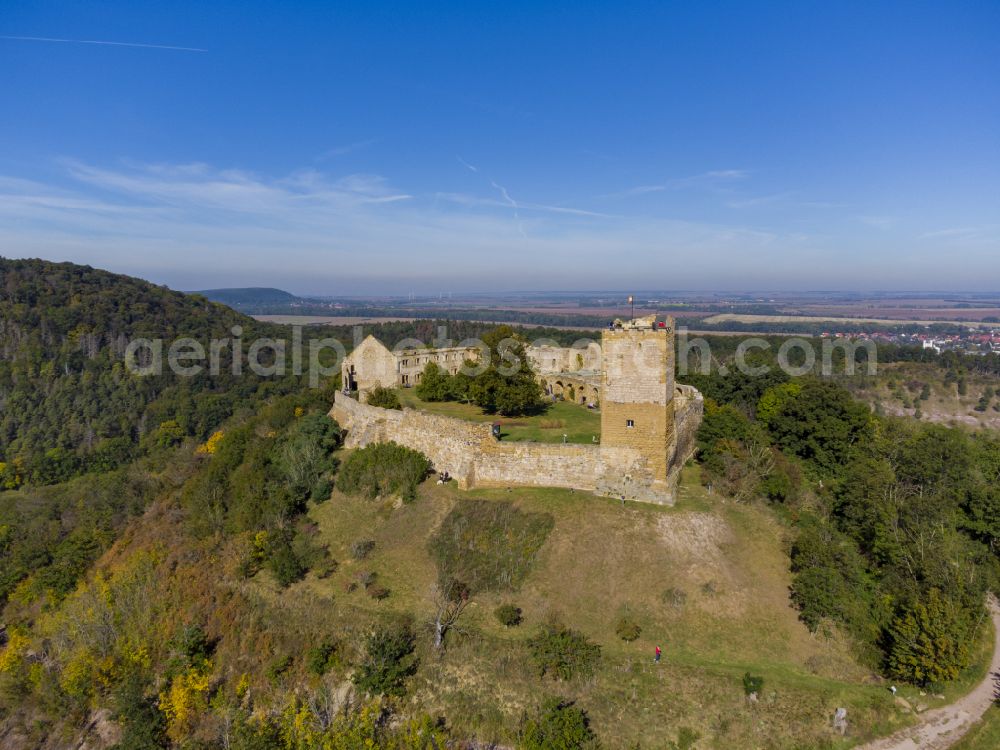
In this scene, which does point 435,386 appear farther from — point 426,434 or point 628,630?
point 628,630

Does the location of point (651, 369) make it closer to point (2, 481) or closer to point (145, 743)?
point (145, 743)

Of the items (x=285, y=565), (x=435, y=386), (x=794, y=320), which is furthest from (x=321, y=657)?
(x=794, y=320)

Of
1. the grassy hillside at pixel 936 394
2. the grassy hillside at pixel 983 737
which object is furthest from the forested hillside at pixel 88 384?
the grassy hillside at pixel 936 394

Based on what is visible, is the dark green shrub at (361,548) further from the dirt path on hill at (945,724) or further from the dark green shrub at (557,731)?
the dirt path on hill at (945,724)

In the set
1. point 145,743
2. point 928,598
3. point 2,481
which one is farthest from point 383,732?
point 2,481

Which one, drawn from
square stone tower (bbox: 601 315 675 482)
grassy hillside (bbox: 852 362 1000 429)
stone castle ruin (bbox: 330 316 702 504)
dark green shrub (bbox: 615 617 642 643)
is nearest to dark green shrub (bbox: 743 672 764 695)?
dark green shrub (bbox: 615 617 642 643)

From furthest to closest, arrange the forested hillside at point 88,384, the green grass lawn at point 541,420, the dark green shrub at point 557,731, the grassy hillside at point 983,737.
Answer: the forested hillside at point 88,384
the green grass lawn at point 541,420
the grassy hillside at point 983,737
the dark green shrub at point 557,731

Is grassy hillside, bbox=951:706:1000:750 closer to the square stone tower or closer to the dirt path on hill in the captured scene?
the dirt path on hill
